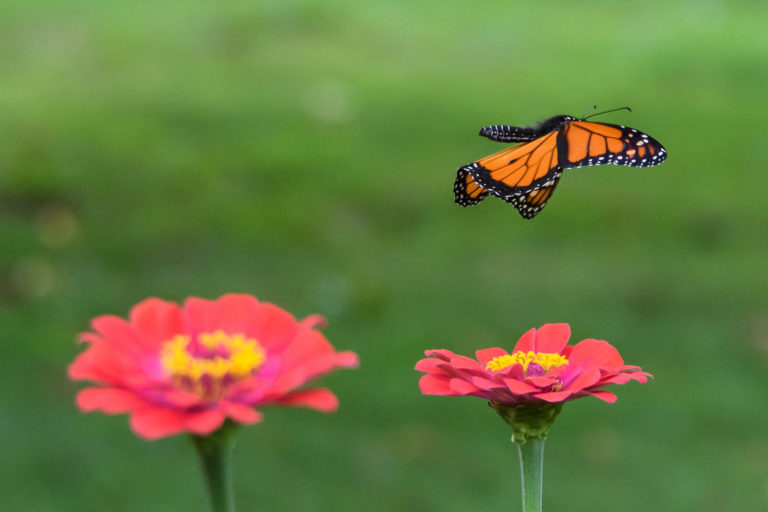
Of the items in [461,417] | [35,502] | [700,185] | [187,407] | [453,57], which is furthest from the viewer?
[453,57]

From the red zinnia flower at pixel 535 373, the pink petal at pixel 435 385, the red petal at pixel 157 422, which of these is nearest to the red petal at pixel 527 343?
the red zinnia flower at pixel 535 373

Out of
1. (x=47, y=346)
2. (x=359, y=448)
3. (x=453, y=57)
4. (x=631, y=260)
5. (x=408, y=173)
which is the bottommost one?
(x=359, y=448)

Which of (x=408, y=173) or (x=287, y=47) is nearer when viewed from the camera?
(x=408, y=173)

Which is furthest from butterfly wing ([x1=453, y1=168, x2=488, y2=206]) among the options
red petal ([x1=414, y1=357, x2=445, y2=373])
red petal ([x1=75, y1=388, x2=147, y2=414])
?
red petal ([x1=75, y1=388, x2=147, y2=414])

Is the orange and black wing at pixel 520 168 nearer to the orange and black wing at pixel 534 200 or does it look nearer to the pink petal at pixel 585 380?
the orange and black wing at pixel 534 200

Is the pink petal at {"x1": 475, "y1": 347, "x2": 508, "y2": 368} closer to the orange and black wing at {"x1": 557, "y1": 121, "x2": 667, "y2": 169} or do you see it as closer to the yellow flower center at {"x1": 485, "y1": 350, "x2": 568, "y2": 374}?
the yellow flower center at {"x1": 485, "y1": 350, "x2": 568, "y2": 374}

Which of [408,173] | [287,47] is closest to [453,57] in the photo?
[287,47]

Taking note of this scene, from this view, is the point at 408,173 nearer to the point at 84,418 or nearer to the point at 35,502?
the point at 84,418
